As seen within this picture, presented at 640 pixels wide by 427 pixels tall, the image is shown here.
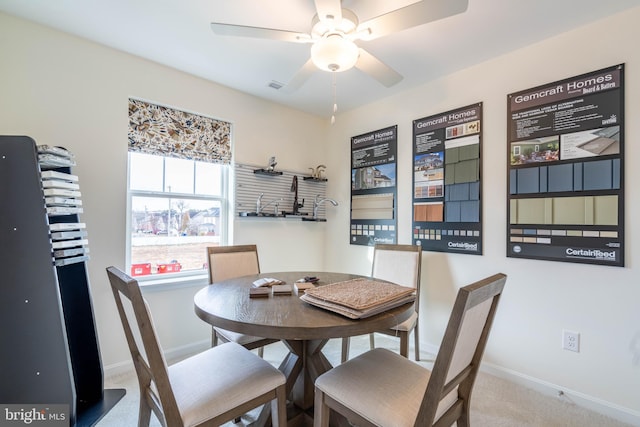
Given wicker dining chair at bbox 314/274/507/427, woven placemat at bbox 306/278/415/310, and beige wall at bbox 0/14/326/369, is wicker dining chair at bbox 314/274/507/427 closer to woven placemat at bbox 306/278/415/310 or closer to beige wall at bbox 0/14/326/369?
woven placemat at bbox 306/278/415/310

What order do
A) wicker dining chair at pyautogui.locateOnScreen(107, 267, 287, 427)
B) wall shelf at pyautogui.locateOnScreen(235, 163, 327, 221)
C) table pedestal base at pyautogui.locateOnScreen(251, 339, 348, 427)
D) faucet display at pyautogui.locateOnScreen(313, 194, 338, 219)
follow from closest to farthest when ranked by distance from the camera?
wicker dining chair at pyautogui.locateOnScreen(107, 267, 287, 427) → table pedestal base at pyautogui.locateOnScreen(251, 339, 348, 427) → wall shelf at pyautogui.locateOnScreen(235, 163, 327, 221) → faucet display at pyautogui.locateOnScreen(313, 194, 338, 219)

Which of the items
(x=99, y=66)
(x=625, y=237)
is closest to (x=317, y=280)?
(x=625, y=237)

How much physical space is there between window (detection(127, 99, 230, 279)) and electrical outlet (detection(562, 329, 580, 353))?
115 inches

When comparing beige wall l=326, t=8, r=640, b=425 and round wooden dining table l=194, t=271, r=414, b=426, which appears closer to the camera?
round wooden dining table l=194, t=271, r=414, b=426

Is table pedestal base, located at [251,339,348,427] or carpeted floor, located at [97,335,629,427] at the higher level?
table pedestal base, located at [251,339,348,427]

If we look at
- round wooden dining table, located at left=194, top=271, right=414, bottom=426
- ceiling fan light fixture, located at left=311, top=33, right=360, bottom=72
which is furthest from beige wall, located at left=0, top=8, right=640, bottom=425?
ceiling fan light fixture, located at left=311, top=33, right=360, bottom=72

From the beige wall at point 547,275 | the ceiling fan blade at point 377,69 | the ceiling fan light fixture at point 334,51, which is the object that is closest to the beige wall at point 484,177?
the beige wall at point 547,275

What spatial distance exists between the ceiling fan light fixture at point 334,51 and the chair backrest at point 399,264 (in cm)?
163

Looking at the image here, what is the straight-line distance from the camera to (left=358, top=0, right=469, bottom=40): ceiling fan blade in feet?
4.27

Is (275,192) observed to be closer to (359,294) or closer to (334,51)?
(334,51)

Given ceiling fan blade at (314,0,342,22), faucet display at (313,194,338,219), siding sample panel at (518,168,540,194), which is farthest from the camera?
faucet display at (313,194,338,219)

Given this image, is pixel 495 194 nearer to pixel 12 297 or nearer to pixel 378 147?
pixel 378 147

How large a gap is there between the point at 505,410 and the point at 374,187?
2173mm

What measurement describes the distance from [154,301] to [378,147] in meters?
2.63
